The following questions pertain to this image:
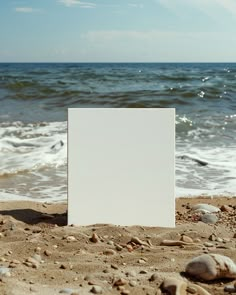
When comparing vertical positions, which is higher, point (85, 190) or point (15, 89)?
point (15, 89)

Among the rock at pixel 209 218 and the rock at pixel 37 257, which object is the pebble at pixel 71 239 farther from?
the rock at pixel 209 218

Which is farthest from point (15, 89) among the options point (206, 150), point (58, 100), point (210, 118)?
point (206, 150)

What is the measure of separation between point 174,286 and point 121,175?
4.51 ft

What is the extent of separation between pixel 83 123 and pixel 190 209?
1.32 metres

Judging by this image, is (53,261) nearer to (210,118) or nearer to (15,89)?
(210,118)

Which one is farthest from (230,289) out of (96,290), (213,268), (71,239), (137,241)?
(71,239)

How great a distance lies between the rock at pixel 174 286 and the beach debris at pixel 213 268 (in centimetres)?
15

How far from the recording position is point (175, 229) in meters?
3.58

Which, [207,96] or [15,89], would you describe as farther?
[15,89]

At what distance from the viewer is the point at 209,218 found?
3908 millimetres

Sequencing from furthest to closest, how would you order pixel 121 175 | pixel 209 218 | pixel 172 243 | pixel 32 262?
pixel 209 218 → pixel 121 175 → pixel 172 243 → pixel 32 262

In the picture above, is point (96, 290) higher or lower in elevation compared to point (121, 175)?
lower

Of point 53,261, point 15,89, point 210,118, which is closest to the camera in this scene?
point 53,261

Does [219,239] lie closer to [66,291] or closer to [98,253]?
[98,253]
